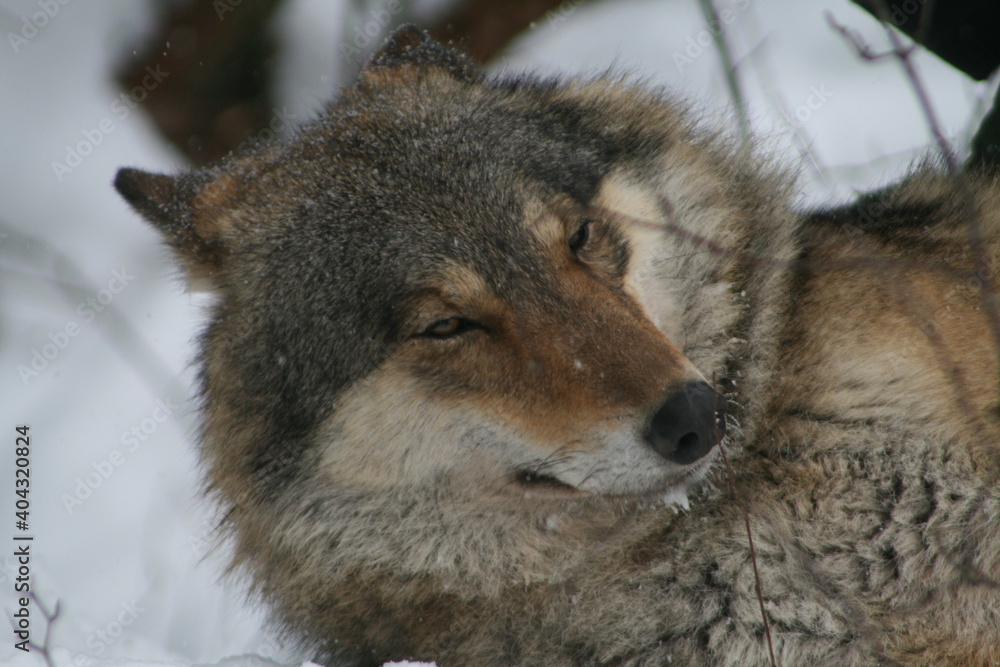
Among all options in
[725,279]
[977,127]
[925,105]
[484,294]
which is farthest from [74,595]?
[977,127]

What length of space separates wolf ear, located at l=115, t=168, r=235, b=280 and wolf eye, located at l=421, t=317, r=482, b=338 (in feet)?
2.95

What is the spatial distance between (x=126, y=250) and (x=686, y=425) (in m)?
5.46

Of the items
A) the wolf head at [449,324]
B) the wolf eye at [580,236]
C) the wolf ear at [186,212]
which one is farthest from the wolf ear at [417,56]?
the wolf eye at [580,236]

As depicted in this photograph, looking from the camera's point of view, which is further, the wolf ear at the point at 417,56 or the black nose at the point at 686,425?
the wolf ear at the point at 417,56

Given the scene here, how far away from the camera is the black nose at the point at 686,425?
7.59 ft

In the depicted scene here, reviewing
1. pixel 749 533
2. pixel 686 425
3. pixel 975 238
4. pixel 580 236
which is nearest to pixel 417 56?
pixel 580 236

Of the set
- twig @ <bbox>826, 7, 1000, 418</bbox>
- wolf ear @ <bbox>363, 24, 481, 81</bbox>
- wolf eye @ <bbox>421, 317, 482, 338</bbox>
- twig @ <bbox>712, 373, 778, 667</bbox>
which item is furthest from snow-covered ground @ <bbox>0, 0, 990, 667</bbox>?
twig @ <bbox>712, 373, 778, 667</bbox>

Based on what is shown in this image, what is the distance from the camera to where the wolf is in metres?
2.42

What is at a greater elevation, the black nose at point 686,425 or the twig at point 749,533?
the black nose at point 686,425

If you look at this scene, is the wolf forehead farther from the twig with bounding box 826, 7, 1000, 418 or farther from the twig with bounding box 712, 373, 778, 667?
the twig with bounding box 826, 7, 1000, 418

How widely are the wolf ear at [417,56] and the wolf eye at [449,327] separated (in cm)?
124

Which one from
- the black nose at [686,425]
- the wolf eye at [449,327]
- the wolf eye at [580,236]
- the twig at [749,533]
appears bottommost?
the twig at [749,533]

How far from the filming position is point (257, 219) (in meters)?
3.02

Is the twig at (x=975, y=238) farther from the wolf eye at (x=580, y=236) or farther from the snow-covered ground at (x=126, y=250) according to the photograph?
the snow-covered ground at (x=126, y=250)
